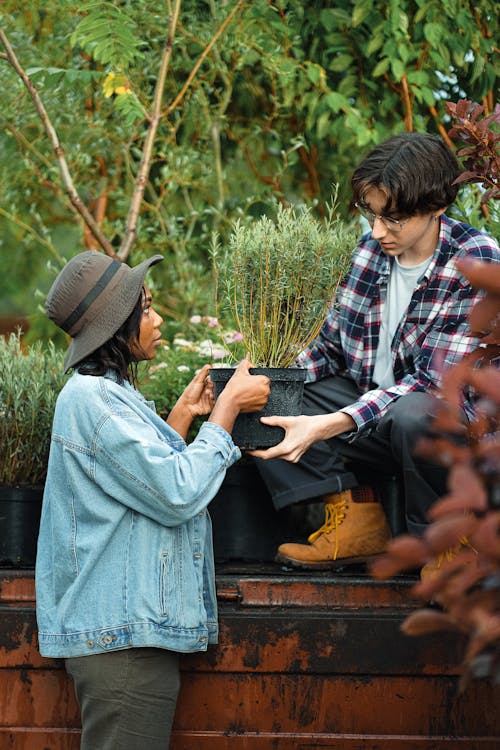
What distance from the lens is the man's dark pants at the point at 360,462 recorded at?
2.66m

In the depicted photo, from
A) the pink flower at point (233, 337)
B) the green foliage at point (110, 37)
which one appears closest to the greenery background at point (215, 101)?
the green foliage at point (110, 37)

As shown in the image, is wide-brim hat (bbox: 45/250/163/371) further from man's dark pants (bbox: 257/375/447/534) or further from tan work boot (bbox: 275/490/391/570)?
tan work boot (bbox: 275/490/391/570)

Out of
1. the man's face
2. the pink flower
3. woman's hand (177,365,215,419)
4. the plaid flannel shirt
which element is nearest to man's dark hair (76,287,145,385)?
woman's hand (177,365,215,419)

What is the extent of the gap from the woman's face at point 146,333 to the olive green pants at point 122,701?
28.6 inches

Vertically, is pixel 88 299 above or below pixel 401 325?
above

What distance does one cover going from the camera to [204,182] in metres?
5.34

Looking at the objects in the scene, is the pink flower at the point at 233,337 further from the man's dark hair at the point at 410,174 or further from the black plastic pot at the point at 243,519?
the man's dark hair at the point at 410,174

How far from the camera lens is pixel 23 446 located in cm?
320

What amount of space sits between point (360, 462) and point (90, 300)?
102 cm

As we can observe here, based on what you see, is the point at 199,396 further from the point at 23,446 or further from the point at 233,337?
the point at 233,337

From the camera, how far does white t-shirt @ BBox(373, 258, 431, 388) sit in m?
3.04

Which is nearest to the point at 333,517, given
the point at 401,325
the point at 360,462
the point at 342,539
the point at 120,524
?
the point at 342,539

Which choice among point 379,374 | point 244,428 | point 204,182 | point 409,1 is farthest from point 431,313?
point 204,182

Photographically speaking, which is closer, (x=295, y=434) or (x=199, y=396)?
(x=295, y=434)
